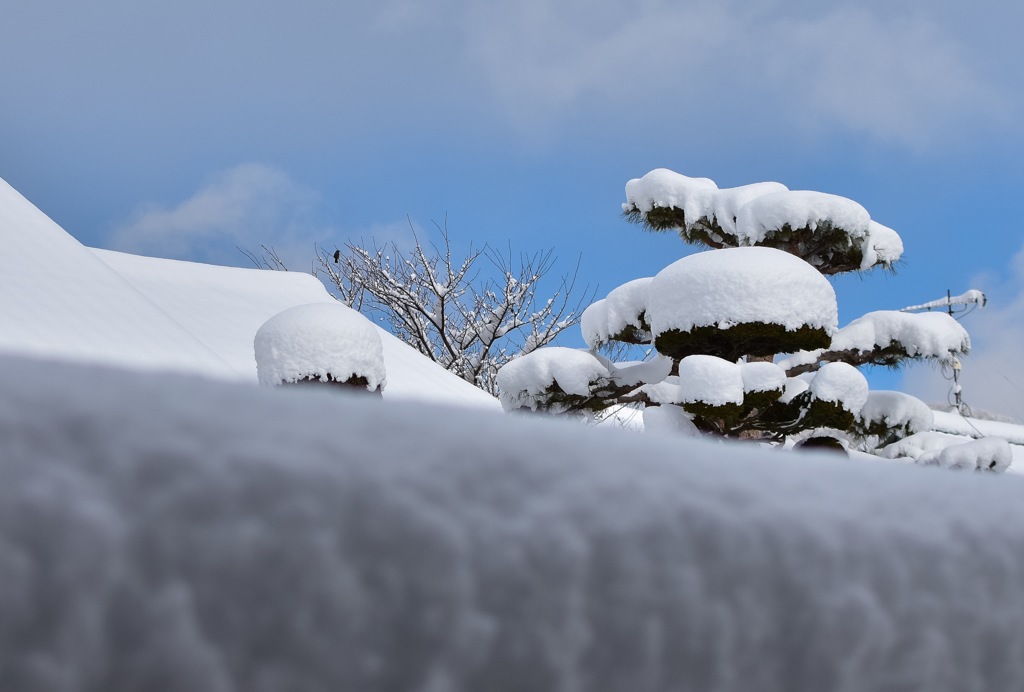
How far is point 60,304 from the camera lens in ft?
11.3

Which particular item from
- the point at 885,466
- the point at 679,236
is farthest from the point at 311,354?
Answer: the point at 679,236

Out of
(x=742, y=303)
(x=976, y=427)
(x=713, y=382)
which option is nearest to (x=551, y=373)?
(x=713, y=382)

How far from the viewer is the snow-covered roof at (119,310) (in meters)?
3.17

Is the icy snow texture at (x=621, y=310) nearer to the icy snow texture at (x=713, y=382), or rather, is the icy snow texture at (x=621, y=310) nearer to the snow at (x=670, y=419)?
the snow at (x=670, y=419)

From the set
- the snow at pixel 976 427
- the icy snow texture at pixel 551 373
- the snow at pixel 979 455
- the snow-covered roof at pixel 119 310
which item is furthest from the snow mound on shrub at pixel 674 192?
the snow at pixel 976 427

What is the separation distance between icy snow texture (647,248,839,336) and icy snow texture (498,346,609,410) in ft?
2.94

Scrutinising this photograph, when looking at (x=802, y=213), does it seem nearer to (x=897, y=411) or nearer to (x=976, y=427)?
(x=897, y=411)

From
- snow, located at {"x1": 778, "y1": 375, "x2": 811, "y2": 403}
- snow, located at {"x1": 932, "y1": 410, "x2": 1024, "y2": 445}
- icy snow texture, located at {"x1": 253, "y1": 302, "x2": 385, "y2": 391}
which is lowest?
icy snow texture, located at {"x1": 253, "y1": 302, "x2": 385, "y2": 391}

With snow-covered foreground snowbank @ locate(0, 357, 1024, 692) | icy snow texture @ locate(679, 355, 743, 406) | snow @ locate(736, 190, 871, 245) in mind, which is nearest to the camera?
snow-covered foreground snowbank @ locate(0, 357, 1024, 692)

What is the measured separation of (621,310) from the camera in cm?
626

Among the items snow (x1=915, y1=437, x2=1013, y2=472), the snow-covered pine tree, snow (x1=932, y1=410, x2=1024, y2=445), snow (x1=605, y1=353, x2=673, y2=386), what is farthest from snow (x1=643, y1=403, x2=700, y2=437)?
snow (x1=932, y1=410, x2=1024, y2=445)

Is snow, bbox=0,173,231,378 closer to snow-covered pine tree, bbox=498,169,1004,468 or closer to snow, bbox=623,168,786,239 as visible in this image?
snow-covered pine tree, bbox=498,169,1004,468

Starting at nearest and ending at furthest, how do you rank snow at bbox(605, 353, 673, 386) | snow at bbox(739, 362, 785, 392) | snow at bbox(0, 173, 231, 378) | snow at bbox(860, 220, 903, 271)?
1. snow at bbox(0, 173, 231, 378)
2. snow at bbox(739, 362, 785, 392)
3. snow at bbox(605, 353, 673, 386)
4. snow at bbox(860, 220, 903, 271)

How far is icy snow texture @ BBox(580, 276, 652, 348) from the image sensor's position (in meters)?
6.23
